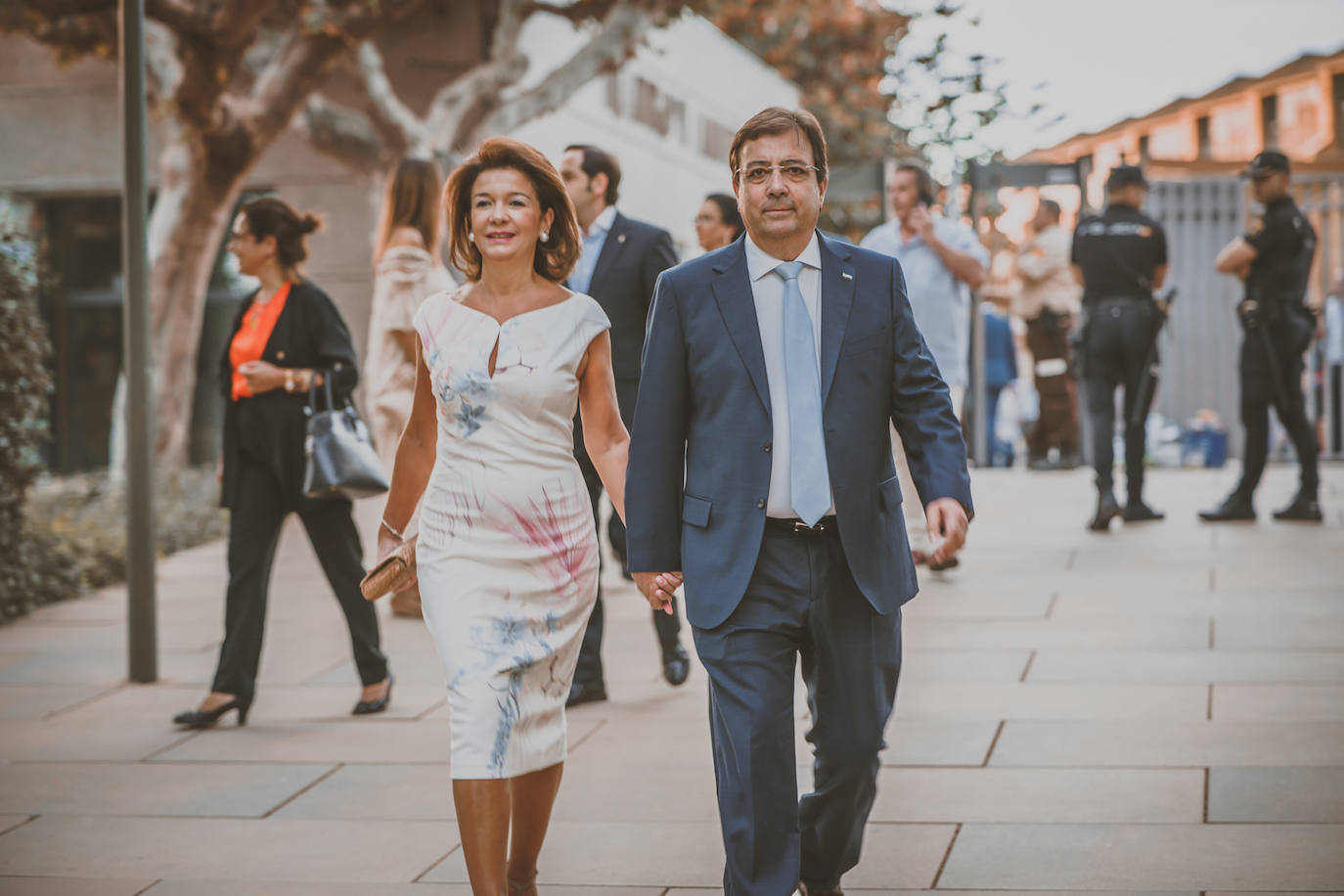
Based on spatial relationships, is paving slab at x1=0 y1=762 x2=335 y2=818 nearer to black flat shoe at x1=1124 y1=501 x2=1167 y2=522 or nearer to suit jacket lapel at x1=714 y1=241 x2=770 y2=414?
suit jacket lapel at x1=714 y1=241 x2=770 y2=414

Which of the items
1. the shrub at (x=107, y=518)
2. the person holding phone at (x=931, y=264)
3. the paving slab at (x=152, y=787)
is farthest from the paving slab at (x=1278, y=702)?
the shrub at (x=107, y=518)

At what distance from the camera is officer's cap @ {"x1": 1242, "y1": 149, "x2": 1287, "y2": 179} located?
10273 millimetres

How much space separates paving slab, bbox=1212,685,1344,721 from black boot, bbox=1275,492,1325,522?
4902 mm

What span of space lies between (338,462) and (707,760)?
5.55 ft

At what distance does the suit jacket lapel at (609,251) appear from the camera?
21.0ft

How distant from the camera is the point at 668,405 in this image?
373 centimetres

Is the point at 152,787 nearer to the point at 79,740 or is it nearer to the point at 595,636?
the point at 79,740

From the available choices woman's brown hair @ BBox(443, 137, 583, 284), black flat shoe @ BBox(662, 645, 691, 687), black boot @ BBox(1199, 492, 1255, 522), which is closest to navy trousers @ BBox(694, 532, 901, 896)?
woman's brown hair @ BBox(443, 137, 583, 284)

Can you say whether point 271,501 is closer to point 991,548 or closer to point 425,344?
point 425,344

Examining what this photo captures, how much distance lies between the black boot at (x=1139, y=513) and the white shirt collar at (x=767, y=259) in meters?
8.09

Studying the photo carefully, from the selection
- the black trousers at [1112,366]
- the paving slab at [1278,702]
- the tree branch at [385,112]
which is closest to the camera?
the paving slab at [1278,702]

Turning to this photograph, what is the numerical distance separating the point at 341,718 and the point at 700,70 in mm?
24126

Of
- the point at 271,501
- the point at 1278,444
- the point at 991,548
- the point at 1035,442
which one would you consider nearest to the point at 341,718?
the point at 271,501

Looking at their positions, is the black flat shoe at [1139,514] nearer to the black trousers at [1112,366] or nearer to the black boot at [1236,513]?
Answer: the black boot at [1236,513]
